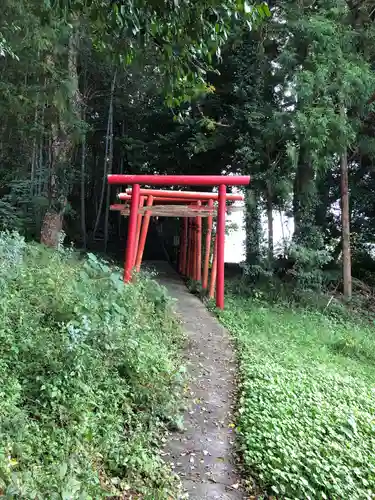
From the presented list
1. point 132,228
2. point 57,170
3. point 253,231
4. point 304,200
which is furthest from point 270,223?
point 57,170

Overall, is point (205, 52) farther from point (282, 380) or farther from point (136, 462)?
point (282, 380)

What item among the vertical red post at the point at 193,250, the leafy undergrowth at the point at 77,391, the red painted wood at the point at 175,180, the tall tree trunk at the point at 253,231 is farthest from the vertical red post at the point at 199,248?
the leafy undergrowth at the point at 77,391

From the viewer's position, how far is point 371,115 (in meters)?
10.6

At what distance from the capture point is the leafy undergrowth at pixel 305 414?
300cm

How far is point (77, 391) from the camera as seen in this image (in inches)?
118

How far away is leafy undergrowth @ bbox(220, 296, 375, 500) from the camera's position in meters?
3.00

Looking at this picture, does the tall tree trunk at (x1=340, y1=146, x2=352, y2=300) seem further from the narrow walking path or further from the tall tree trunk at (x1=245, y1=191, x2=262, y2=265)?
the narrow walking path

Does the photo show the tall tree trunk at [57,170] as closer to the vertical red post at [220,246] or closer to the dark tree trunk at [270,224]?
the vertical red post at [220,246]

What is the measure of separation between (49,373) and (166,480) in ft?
3.47

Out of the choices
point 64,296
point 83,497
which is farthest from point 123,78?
point 83,497

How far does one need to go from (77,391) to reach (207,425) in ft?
3.94

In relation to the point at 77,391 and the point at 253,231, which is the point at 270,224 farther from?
the point at 77,391

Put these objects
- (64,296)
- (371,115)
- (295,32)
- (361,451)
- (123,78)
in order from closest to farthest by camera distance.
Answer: (361,451)
(64,296)
(295,32)
(371,115)
(123,78)

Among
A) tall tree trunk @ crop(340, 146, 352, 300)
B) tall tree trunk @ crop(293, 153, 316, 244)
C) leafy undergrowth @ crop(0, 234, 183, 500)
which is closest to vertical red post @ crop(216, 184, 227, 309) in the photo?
tall tree trunk @ crop(293, 153, 316, 244)
